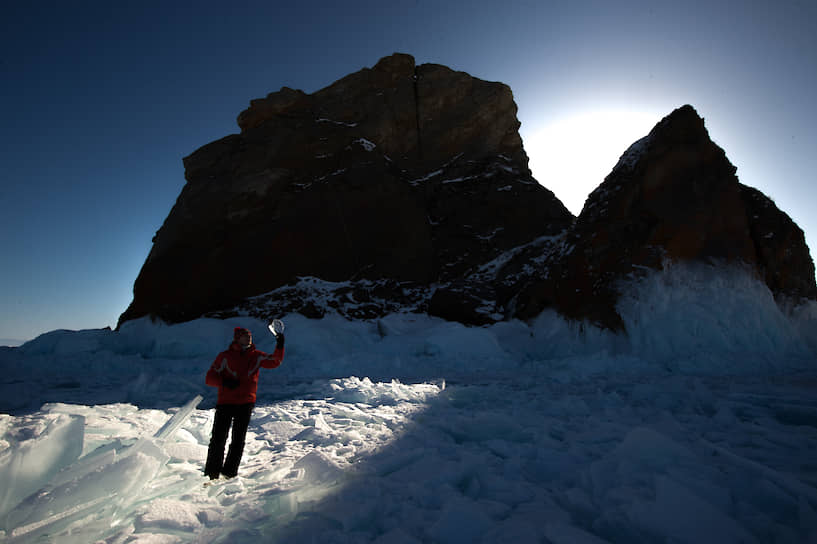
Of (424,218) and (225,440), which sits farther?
(424,218)

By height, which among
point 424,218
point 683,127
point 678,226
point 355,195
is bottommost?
point 678,226

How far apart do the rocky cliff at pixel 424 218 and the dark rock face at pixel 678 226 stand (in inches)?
1.8

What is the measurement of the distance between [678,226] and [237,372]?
13.3 m

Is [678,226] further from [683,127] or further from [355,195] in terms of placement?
[355,195]

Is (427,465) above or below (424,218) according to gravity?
below

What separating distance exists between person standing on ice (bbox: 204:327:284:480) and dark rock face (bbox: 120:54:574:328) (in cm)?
1469

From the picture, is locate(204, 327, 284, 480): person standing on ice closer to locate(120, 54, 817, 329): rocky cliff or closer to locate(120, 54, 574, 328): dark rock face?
locate(120, 54, 817, 329): rocky cliff

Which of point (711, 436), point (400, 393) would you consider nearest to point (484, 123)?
point (400, 393)

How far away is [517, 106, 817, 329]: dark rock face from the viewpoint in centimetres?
1177

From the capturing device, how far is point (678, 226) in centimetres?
1180

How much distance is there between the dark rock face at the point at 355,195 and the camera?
20469mm

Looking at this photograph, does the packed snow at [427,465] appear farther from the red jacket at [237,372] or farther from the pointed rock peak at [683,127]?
the pointed rock peak at [683,127]

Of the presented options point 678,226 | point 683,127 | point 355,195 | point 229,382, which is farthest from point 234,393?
point 355,195

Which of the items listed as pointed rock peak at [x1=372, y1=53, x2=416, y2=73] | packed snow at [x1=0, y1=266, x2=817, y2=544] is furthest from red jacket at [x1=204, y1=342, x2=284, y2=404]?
pointed rock peak at [x1=372, y1=53, x2=416, y2=73]
